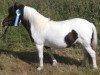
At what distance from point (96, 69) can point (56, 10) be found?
397 centimetres

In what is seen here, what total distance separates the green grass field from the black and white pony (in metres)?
0.48

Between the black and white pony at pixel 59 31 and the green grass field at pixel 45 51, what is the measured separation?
0.48 meters

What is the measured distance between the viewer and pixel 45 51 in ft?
28.3

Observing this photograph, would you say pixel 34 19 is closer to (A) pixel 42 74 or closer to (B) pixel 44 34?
(B) pixel 44 34

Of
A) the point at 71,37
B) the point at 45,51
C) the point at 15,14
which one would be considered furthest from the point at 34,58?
the point at 71,37

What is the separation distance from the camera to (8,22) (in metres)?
7.38

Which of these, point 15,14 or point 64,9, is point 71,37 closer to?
point 15,14

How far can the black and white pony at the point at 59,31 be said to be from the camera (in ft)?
22.7

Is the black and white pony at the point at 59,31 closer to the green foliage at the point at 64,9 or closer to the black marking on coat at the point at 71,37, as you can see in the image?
the black marking on coat at the point at 71,37

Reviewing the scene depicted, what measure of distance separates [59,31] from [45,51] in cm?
174

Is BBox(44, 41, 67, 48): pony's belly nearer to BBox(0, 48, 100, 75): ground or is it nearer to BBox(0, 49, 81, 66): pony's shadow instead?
BBox(0, 48, 100, 75): ground

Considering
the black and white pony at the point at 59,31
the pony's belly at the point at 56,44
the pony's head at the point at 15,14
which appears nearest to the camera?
the black and white pony at the point at 59,31

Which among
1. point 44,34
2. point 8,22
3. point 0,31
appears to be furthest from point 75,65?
point 0,31

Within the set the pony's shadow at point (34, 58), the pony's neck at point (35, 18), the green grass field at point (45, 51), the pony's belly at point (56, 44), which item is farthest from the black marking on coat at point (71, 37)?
the pony's shadow at point (34, 58)
